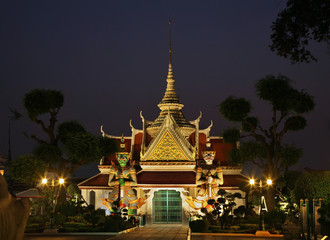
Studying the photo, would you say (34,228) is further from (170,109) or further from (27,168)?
(170,109)

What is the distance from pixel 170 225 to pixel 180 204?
1.74 m

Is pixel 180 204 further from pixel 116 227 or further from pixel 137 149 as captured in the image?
pixel 116 227

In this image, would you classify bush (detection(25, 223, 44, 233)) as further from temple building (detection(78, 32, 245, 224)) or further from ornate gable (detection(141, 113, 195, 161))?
ornate gable (detection(141, 113, 195, 161))

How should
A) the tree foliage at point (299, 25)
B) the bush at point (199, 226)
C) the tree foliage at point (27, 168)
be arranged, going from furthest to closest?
the tree foliage at point (27, 168)
the bush at point (199, 226)
the tree foliage at point (299, 25)

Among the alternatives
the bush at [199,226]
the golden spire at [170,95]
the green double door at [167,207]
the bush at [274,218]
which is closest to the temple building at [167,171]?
the green double door at [167,207]

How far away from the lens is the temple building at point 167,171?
1331 inches

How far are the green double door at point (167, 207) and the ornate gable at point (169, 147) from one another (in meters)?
2.37

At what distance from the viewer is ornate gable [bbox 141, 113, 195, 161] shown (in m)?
36.1

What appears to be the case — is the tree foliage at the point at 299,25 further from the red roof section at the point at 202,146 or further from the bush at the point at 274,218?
the red roof section at the point at 202,146

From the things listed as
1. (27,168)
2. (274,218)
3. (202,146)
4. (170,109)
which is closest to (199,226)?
(274,218)

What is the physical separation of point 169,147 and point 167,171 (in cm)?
154

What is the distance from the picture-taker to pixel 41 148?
31719 millimetres

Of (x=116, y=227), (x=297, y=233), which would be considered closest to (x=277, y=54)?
(x=297, y=233)

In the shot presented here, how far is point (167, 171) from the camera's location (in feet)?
118
